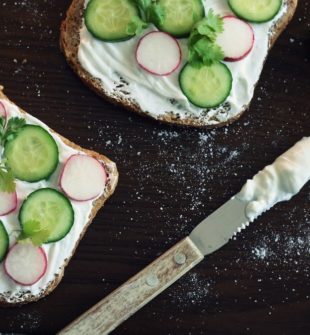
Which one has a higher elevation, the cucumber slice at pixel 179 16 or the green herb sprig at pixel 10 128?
the cucumber slice at pixel 179 16

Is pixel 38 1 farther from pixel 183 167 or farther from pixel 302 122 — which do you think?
pixel 302 122

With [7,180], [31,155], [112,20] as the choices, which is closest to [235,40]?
[112,20]

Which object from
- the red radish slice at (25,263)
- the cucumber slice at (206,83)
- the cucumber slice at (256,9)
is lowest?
the red radish slice at (25,263)

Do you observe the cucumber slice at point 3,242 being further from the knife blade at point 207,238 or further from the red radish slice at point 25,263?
the knife blade at point 207,238

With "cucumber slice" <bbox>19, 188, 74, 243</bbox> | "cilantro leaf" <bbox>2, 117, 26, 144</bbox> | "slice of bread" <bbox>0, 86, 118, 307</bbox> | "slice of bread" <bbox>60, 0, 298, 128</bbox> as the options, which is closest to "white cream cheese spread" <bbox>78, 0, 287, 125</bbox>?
"slice of bread" <bbox>60, 0, 298, 128</bbox>

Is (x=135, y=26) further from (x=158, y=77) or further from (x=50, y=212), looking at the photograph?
(x=50, y=212)

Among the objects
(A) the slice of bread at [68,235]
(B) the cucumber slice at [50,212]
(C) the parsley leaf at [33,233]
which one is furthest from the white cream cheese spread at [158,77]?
(C) the parsley leaf at [33,233]

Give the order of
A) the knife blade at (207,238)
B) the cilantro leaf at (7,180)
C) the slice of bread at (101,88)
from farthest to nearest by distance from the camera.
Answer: the slice of bread at (101,88) → the knife blade at (207,238) → the cilantro leaf at (7,180)

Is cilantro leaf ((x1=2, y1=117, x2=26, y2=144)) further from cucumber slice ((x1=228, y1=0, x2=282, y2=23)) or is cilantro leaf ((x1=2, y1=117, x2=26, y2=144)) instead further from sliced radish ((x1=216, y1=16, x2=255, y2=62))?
cucumber slice ((x1=228, y1=0, x2=282, y2=23))
